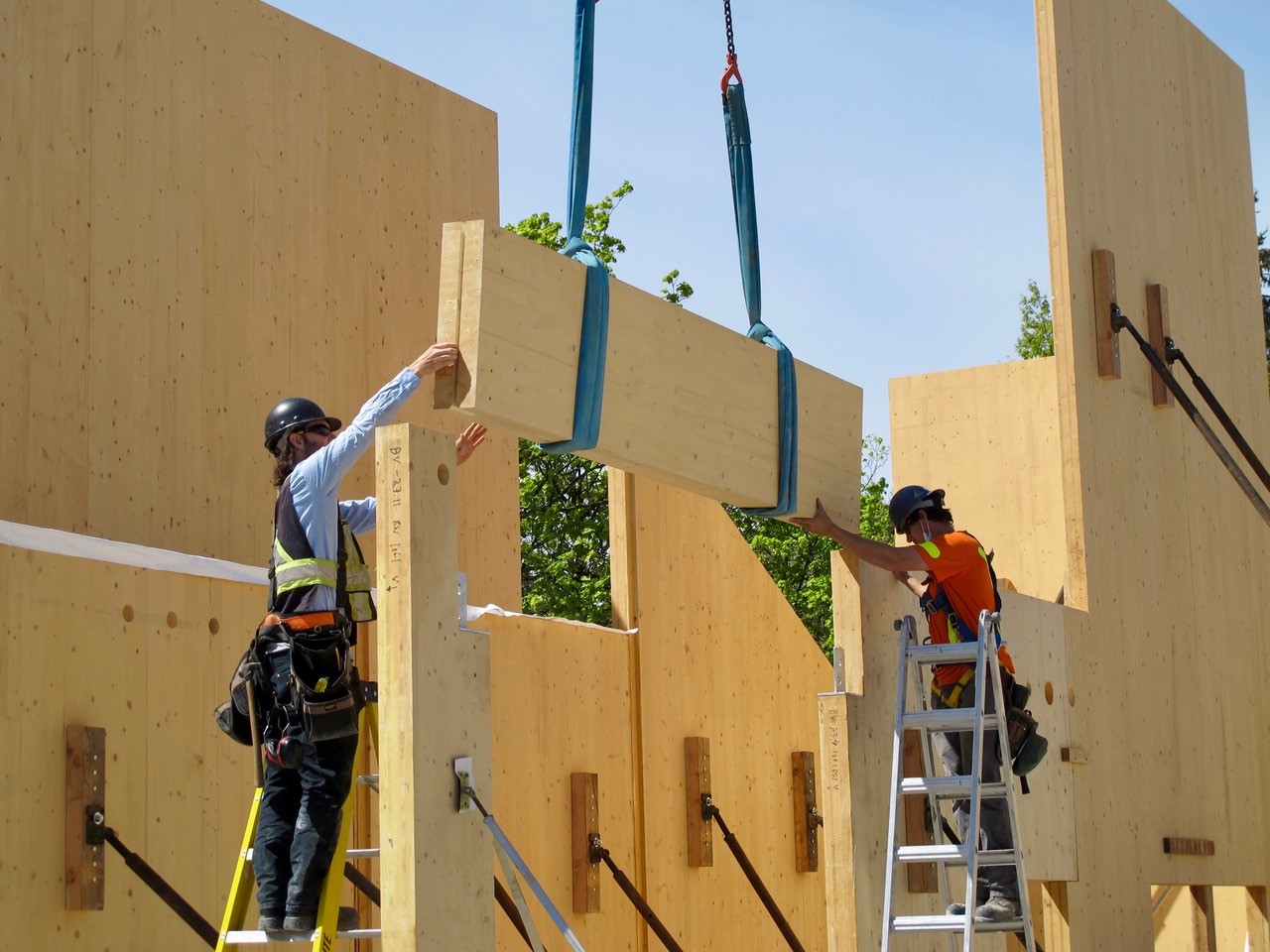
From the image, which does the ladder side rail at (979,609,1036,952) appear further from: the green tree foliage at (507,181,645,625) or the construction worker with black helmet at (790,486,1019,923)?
the green tree foliage at (507,181,645,625)

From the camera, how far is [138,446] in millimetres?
8070

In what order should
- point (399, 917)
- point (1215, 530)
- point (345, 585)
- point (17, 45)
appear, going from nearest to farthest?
point (399, 917) → point (345, 585) → point (17, 45) → point (1215, 530)

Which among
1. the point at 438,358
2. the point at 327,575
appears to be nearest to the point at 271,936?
the point at 327,575

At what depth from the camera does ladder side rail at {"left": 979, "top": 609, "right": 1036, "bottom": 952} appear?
6996 mm

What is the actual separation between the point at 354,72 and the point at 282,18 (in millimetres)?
607

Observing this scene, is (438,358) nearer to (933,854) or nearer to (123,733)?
(123,733)

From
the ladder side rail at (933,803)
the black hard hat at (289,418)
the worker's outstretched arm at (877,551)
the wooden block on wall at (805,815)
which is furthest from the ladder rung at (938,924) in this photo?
the wooden block on wall at (805,815)

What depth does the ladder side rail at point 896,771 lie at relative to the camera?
6973 mm

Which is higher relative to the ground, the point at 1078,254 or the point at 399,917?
the point at 1078,254

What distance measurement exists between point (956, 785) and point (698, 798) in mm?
4217

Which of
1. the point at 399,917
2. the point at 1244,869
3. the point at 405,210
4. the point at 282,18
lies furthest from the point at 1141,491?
the point at 399,917

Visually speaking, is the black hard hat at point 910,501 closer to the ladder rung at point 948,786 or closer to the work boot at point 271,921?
the ladder rung at point 948,786

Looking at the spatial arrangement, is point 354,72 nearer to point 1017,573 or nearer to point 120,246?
point 120,246

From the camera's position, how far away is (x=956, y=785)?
701 centimetres
